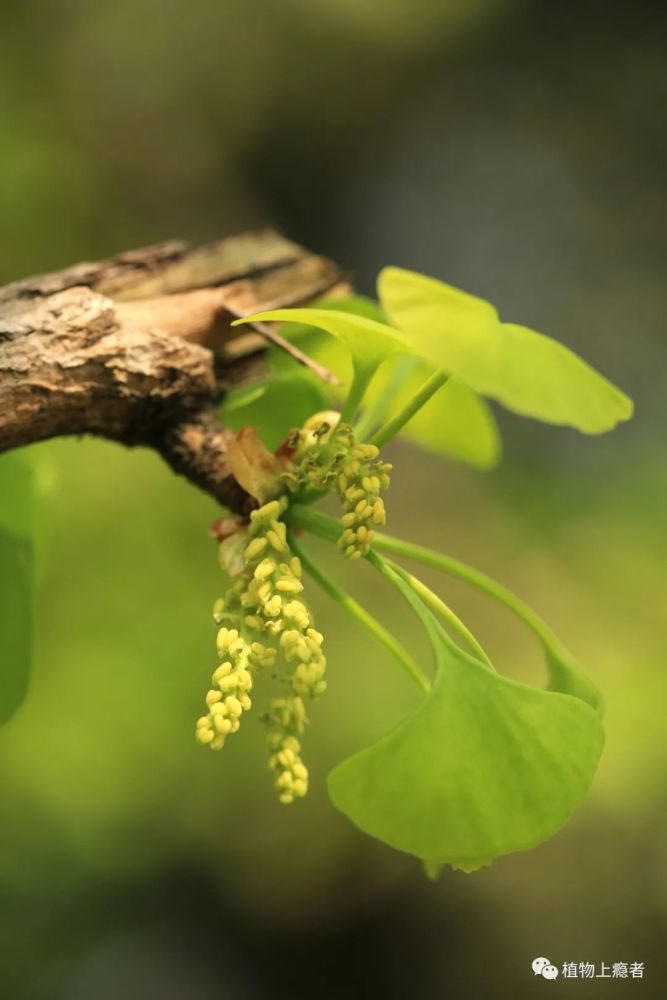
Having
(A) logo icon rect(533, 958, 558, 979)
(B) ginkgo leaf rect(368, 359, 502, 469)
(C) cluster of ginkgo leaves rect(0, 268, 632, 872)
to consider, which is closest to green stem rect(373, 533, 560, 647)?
(C) cluster of ginkgo leaves rect(0, 268, 632, 872)

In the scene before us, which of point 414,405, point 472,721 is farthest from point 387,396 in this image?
point 472,721

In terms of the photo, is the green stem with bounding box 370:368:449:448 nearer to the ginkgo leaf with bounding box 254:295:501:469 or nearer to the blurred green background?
the ginkgo leaf with bounding box 254:295:501:469

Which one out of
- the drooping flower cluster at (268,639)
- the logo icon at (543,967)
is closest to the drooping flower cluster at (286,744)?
the drooping flower cluster at (268,639)

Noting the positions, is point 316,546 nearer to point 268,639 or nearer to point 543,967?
point 543,967

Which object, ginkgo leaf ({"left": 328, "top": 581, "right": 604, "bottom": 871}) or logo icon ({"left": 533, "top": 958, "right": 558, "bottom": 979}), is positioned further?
logo icon ({"left": 533, "top": 958, "right": 558, "bottom": 979})

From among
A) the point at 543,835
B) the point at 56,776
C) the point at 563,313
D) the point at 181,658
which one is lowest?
the point at 56,776

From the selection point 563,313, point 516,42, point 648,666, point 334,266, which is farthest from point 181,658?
point 516,42

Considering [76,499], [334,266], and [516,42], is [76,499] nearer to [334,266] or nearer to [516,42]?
[334,266]
